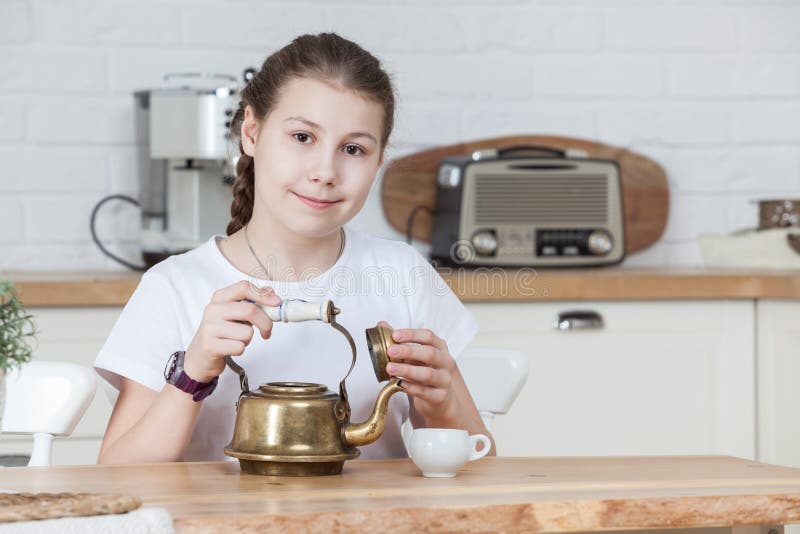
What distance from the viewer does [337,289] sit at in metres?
1.49

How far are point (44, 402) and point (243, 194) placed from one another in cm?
39

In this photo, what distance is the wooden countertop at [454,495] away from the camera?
902 mm

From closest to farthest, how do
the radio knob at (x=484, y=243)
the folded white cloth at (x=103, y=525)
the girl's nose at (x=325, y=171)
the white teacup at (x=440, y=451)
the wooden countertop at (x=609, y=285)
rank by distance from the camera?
1. the folded white cloth at (x=103, y=525)
2. the white teacup at (x=440, y=451)
3. the girl's nose at (x=325, y=171)
4. the wooden countertop at (x=609, y=285)
5. the radio knob at (x=484, y=243)

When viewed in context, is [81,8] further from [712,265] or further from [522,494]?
[522,494]

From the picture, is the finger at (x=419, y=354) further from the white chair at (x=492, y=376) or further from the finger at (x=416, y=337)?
the white chair at (x=492, y=376)

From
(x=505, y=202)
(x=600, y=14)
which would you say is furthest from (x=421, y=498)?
(x=600, y=14)

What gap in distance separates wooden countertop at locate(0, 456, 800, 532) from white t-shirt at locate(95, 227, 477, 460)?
0.24 meters

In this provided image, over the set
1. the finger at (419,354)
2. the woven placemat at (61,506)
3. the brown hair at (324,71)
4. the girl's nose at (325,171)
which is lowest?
the woven placemat at (61,506)

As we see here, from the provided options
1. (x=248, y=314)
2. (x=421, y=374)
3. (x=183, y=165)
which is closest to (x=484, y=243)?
(x=183, y=165)

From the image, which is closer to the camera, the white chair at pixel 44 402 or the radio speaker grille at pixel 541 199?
the white chair at pixel 44 402

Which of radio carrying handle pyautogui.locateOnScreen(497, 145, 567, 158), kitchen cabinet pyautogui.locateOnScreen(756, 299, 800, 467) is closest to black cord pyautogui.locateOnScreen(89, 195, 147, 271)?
radio carrying handle pyautogui.locateOnScreen(497, 145, 567, 158)

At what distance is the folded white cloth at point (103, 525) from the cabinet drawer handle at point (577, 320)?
1.49 meters

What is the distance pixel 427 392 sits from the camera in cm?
125

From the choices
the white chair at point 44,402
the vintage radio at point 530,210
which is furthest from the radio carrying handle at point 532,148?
the white chair at point 44,402
